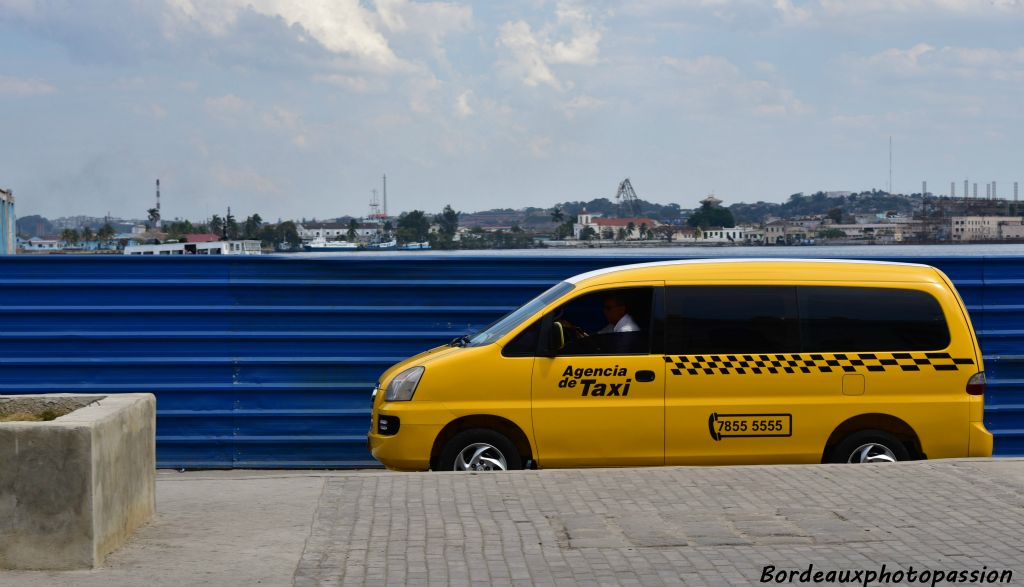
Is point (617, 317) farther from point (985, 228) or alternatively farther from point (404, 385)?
point (985, 228)

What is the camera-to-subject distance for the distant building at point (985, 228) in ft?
54.8

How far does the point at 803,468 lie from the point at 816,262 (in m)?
1.74

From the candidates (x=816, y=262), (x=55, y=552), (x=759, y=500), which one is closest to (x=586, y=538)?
(x=759, y=500)

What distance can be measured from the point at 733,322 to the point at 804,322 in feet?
1.78

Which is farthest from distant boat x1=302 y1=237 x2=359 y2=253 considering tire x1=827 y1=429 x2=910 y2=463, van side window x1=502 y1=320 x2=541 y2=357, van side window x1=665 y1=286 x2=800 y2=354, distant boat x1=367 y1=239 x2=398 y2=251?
tire x1=827 y1=429 x2=910 y2=463

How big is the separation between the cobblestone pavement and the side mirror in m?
1.03

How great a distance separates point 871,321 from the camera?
9.70m

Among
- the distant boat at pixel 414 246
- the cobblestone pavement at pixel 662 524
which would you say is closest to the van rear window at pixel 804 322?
the cobblestone pavement at pixel 662 524

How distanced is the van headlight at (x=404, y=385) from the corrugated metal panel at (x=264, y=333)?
7.86 feet

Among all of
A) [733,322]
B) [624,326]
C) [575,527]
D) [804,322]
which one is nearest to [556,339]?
[624,326]

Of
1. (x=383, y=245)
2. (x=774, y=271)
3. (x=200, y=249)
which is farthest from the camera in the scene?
(x=383, y=245)

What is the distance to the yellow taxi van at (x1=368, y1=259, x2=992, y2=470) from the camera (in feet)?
31.4

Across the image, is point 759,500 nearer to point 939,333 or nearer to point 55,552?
point 939,333

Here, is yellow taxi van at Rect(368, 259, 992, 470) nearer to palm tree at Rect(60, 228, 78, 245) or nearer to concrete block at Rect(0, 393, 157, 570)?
concrete block at Rect(0, 393, 157, 570)
